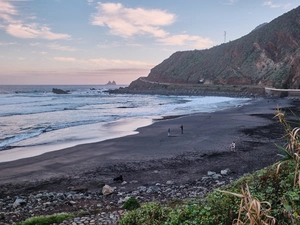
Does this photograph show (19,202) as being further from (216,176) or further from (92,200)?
(216,176)

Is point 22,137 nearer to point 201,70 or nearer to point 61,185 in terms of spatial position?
point 61,185

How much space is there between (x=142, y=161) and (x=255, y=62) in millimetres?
88432

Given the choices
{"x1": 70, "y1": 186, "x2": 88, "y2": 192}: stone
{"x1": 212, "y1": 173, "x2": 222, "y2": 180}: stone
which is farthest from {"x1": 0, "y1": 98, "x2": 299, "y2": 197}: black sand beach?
{"x1": 212, "y1": 173, "x2": 222, "y2": 180}: stone

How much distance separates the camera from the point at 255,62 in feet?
305

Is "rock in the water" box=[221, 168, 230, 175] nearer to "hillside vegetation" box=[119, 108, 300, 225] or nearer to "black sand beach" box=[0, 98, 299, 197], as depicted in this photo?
"black sand beach" box=[0, 98, 299, 197]

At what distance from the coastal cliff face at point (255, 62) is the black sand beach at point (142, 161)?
174ft

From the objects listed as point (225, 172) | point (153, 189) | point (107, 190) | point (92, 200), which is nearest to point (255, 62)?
point (225, 172)

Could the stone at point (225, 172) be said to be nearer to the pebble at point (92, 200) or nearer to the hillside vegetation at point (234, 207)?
the pebble at point (92, 200)

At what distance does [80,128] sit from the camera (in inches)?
1046

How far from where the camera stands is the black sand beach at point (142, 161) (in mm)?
11602

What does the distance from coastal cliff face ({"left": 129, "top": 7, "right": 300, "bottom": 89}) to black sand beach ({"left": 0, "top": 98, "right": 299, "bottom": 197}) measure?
53064 millimetres

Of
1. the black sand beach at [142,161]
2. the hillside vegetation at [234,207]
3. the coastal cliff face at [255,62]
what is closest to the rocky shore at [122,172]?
the black sand beach at [142,161]

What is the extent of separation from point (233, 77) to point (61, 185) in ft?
307

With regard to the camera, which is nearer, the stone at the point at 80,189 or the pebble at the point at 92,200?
the pebble at the point at 92,200
